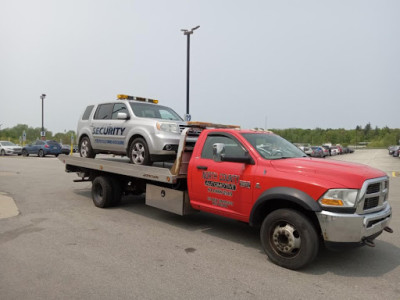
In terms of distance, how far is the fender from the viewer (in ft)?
13.0

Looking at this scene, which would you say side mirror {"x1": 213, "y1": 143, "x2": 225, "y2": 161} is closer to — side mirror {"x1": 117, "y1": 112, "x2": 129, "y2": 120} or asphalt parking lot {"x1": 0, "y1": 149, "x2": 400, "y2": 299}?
asphalt parking lot {"x1": 0, "y1": 149, "x2": 400, "y2": 299}

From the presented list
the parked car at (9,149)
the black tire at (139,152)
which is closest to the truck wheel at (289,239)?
the black tire at (139,152)

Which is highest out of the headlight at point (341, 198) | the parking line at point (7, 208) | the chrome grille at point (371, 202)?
the headlight at point (341, 198)

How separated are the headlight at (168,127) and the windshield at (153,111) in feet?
2.72

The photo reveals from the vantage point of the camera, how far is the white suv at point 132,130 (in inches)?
258

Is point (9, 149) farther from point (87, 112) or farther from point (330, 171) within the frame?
point (330, 171)

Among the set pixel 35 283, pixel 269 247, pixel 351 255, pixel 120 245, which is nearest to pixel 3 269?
pixel 35 283

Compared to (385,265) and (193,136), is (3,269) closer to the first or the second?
(193,136)

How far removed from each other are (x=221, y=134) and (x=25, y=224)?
403 cm

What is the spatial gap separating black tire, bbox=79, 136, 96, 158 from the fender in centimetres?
521

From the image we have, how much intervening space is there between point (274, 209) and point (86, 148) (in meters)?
5.56

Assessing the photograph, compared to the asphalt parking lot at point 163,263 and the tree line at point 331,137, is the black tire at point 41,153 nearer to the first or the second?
A: the asphalt parking lot at point 163,263

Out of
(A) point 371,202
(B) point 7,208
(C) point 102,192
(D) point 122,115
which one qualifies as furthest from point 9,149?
(A) point 371,202

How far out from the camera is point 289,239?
13.7ft
